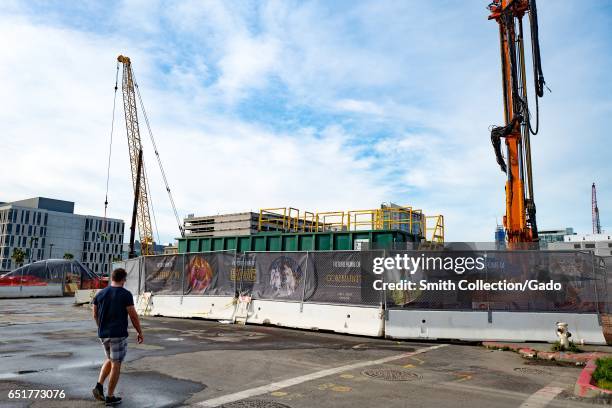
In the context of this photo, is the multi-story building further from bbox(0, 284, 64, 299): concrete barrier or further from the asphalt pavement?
the asphalt pavement

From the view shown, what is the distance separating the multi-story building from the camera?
119312 millimetres

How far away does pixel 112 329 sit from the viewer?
19.0ft

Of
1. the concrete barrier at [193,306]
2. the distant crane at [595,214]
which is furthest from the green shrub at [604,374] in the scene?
the distant crane at [595,214]

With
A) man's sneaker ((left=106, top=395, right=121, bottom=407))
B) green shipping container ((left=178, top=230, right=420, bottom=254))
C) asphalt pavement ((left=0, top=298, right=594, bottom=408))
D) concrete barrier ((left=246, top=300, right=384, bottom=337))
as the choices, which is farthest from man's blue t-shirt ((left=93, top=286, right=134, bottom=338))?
green shipping container ((left=178, top=230, right=420, bottom=254))

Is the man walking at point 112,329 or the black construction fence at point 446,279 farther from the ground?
the black construction fence at point 446,279

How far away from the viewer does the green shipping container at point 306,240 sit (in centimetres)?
1817

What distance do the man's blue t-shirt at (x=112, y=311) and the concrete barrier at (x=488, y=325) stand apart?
26.7 ft

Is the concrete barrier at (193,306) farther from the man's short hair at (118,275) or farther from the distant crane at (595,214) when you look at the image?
the distant crane at (595,214)

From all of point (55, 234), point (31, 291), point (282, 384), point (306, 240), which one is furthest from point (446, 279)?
point (55, 234)

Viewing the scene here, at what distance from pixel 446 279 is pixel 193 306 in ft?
30.0

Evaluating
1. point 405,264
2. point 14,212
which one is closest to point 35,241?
point 14,212

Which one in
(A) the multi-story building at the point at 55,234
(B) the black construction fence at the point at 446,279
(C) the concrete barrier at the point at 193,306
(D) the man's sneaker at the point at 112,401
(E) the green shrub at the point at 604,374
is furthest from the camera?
(A) the multi-story building at the point at 55,234

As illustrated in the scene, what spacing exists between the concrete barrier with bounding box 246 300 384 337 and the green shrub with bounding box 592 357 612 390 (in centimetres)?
566

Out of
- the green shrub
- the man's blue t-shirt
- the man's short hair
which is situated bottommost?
the green shrub
